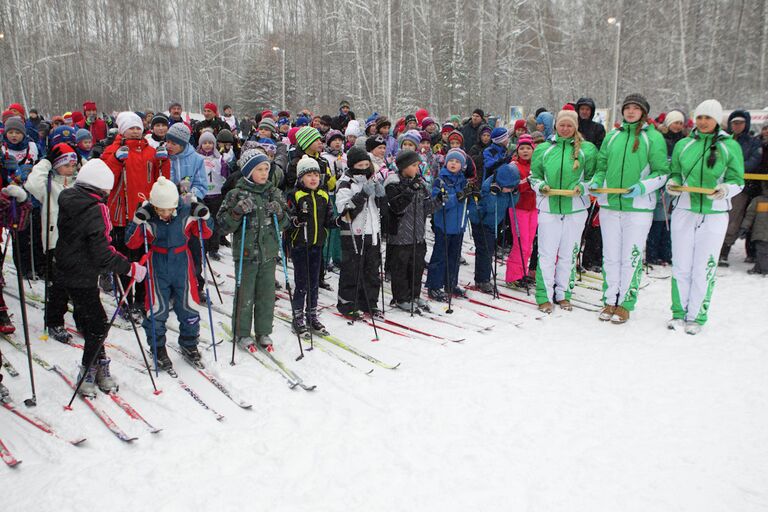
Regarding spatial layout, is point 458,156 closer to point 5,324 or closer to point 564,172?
point 564,172

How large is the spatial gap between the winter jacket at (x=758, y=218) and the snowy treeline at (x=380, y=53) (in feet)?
60.3

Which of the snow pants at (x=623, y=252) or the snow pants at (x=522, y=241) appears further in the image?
the snow pants at (x=522, y=241)

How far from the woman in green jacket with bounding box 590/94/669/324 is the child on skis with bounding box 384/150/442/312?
1.83m

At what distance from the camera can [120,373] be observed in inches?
169

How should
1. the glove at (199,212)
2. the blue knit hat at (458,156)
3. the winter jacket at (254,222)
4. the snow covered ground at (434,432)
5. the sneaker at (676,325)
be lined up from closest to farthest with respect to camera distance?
1. the snow covered ground at (434,432)
2. the glove at (199,212)
3. the winter jacket at (254,222)
4. the sneaker at (676,325)
5. the blue knit hat at (458,156)

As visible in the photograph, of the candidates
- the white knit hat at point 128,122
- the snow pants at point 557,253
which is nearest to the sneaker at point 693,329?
the snow pants at point 557,253

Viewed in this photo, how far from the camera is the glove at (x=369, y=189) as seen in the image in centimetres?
522

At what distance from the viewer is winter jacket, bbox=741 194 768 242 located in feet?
24.3


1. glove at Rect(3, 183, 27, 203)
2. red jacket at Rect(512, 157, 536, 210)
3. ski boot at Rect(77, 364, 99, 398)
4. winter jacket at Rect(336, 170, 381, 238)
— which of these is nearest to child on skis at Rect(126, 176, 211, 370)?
ski boot at Rect(77, 364, 99, 398)

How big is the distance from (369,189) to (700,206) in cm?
328

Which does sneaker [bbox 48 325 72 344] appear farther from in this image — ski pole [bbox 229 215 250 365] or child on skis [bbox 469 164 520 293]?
child on skis [bbox 469 164 520 293]

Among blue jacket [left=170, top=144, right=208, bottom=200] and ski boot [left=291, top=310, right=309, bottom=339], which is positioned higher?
blue jacket [left=170, top=144, right=208, bottom=200]

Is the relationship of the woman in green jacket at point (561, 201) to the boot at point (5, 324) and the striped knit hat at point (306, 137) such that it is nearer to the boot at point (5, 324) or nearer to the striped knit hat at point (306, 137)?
the striped knit hat at point (306, 137)

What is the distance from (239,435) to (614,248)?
14.0 ft
